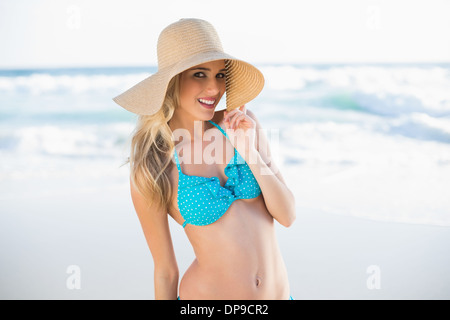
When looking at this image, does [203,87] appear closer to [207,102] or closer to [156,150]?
[207,102]

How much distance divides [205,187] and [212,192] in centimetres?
5

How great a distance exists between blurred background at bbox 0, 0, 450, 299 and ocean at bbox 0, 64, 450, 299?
0.07 feet

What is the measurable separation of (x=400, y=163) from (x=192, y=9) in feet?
32.8

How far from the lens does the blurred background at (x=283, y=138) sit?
4160 millimetres

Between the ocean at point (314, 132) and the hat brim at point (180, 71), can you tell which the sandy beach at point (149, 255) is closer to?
the ocean at point (314, 132)

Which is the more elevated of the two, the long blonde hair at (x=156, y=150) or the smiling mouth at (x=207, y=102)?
the smiling mouth at (x=207, y=102)

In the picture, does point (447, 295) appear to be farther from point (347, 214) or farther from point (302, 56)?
point (302, 56)


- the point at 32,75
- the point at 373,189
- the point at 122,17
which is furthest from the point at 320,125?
the point at 32,75

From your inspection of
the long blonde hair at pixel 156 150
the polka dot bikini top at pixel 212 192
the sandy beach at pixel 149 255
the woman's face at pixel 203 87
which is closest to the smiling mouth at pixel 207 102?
the woman's face at pixel 203 87

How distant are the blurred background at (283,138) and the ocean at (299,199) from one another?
0.07 ft

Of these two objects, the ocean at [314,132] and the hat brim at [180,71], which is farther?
the ocean at [314,132]

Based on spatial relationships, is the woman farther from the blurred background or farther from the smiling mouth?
the blurred background

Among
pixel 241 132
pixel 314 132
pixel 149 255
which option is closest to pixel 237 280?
pixel 241 132

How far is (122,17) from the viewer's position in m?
16.0
